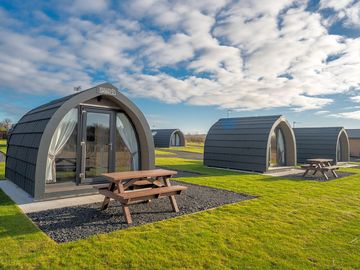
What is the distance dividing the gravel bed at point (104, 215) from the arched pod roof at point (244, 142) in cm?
659

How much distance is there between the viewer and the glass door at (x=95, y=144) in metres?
8.11

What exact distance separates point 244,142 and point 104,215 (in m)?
10.7

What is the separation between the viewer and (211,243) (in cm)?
440

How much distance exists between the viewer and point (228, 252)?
4086 millimetres

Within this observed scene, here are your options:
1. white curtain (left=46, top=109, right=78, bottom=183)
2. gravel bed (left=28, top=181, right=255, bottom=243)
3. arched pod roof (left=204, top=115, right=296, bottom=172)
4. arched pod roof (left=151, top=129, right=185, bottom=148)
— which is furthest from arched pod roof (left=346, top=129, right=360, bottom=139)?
white curtain (left=46, top=109, right=78, bottom=183)

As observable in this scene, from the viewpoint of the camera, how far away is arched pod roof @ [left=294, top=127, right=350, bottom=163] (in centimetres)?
1989

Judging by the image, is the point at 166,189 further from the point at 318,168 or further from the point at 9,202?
the point at 318,168

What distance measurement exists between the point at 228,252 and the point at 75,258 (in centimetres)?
225

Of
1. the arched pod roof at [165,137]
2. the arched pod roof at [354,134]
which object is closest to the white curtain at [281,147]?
the arched pod roof at [354,134]

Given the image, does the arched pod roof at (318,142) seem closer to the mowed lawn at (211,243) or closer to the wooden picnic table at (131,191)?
the mowed lawn at (211,243)

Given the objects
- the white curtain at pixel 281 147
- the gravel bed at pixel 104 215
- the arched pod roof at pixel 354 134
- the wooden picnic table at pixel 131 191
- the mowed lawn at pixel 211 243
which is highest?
the arched pod roof at pixel 354 134

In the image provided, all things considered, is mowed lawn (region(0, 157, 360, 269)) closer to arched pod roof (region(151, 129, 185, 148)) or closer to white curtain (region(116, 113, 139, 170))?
white curtain (region(116, 113, 139, 170))

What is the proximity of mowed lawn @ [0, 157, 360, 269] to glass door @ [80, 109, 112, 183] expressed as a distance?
7.63 feet

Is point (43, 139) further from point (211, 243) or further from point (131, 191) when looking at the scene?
point (211, 243)
